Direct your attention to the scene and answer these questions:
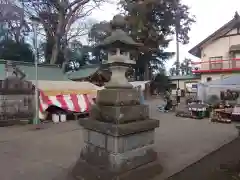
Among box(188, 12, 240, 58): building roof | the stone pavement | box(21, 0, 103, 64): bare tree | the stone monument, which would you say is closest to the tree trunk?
box(21, 0, 103, 64): bare tree

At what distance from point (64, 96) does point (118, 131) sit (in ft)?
34.5

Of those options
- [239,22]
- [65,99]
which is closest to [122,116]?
[65,99]

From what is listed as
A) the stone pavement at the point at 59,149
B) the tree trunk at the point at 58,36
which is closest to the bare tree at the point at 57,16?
the tree trunk at the point at 58,36

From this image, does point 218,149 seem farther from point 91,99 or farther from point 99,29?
point 99,29

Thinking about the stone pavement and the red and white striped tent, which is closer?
the stone pavement

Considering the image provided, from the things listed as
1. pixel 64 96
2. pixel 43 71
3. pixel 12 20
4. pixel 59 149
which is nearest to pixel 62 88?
pixel 64 96

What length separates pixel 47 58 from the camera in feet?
105

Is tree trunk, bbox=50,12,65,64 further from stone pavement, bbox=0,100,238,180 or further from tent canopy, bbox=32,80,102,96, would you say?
stone pavement, bbox=0,100,238,180

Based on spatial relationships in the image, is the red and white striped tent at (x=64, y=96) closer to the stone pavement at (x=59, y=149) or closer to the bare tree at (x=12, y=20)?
the stone pavement at (x=59, y=149)

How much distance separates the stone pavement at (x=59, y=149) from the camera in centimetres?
542

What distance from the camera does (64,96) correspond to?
1433cm

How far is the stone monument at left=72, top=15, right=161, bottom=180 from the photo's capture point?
446 centimetres

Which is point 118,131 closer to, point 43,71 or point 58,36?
point 43,71

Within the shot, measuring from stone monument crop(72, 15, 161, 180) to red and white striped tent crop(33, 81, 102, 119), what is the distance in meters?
8.96
